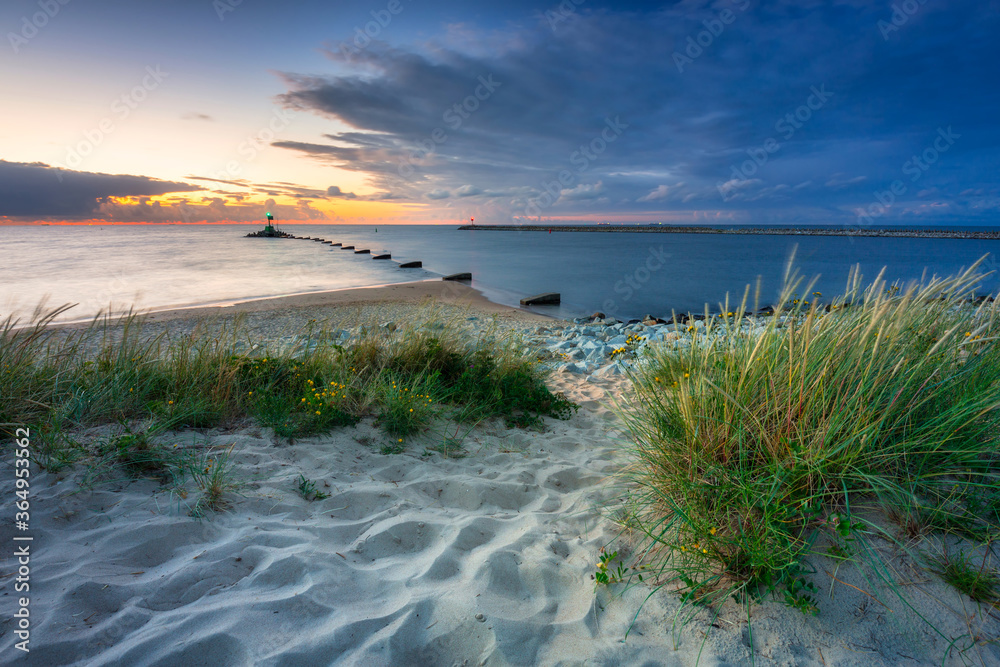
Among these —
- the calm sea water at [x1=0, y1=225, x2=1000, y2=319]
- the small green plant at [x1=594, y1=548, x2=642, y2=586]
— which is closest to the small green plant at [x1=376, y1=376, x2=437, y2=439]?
the small green plant at [x1=594, y1=548, x2=642, y2=586]

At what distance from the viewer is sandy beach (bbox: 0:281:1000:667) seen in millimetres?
1858

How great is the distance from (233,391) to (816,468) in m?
4.68

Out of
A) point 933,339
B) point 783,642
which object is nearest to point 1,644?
point 783,642

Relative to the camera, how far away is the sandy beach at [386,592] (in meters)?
1.86

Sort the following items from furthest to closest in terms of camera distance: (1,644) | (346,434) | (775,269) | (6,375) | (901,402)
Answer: (775,269) → (346,434) → (6,375) → (901,402) → (1,644)

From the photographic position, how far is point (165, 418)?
359cm

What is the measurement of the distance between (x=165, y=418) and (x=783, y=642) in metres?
4.43

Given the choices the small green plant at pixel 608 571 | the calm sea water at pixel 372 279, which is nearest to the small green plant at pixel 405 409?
the small green plant at pixel 608 571

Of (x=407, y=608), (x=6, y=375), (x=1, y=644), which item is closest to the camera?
(x=1, y=644)

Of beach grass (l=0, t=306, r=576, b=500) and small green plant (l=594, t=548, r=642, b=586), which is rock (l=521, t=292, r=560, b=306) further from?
small green plant (l=594, t=548, r=642, b=586)

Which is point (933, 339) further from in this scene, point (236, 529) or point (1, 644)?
point (1, 644)

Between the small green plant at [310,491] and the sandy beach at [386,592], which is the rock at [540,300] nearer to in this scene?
the sandy beach at [386,592]

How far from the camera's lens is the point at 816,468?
7.24 ft

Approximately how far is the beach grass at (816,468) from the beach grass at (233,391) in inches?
82.5
